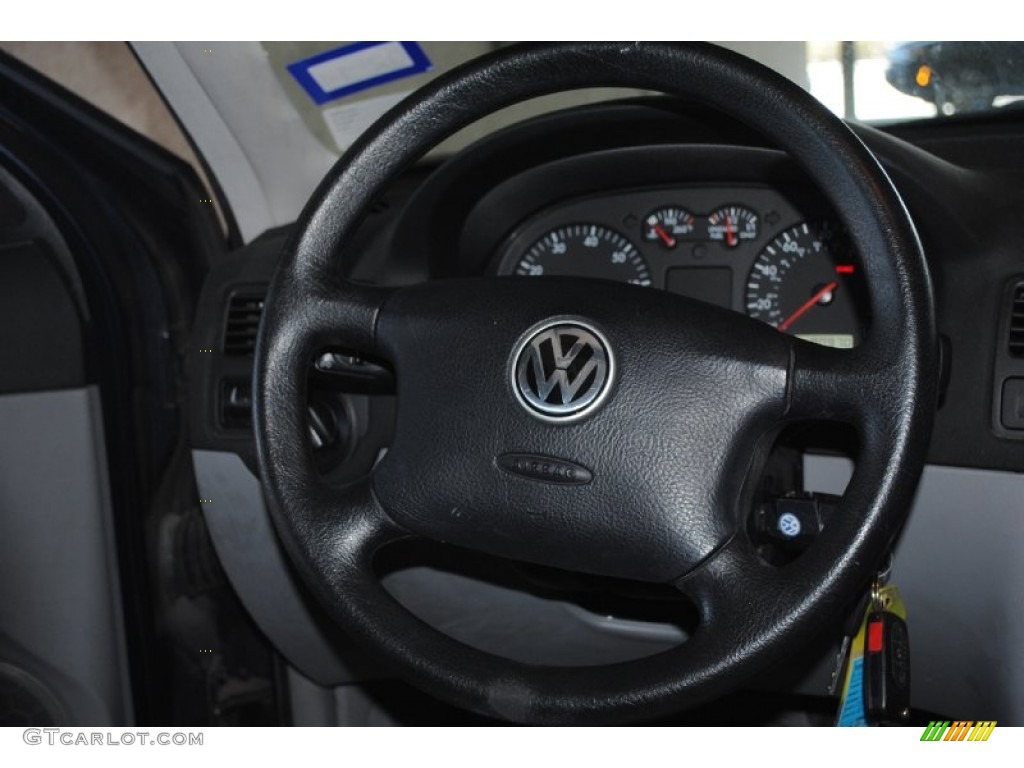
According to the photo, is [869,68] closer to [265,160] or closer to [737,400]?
[737,400]

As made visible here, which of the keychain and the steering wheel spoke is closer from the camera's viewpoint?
the steering wheel spoke

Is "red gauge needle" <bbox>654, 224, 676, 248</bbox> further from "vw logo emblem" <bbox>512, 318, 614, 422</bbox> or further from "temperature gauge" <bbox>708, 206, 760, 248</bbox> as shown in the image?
"vw logo emblem" <bbox>512, 318, 614, 422</bbox>

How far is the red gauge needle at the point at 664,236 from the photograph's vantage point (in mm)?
1202

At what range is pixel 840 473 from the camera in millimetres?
1083

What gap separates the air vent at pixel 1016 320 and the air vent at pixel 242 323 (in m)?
0.80

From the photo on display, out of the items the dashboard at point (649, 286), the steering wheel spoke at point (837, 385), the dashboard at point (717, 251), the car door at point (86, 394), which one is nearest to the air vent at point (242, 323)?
the dashboard at point (649, 286)

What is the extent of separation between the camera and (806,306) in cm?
115

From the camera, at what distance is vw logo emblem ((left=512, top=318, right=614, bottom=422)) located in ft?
2.75

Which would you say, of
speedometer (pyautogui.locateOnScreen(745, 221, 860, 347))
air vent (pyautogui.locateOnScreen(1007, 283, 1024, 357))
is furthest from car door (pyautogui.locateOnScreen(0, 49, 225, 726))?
air vent (pyautogui.locateOnScreen(1007, 283, 1024, 357))
